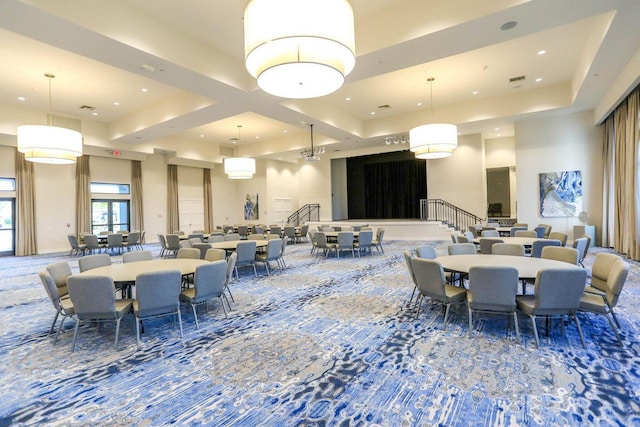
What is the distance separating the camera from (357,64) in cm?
666

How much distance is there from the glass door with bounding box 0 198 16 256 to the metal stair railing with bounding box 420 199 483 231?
17.0 meters

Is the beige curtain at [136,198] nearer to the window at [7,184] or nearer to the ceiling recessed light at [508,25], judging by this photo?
the window at [7,184]

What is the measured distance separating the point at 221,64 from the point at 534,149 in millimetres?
10737

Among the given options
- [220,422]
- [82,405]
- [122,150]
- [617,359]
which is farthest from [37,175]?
[617,359]

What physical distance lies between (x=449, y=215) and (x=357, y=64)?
10384 millimetres

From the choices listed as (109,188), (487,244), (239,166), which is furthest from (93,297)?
(109,188)

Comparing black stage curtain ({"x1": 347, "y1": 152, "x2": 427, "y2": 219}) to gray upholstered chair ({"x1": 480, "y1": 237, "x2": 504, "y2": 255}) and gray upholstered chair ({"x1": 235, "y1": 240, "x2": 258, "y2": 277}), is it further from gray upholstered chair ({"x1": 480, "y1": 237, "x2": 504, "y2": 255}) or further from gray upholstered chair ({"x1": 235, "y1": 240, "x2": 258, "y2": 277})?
gray upholstered chair ({"x1": 235, "y1": 240, "x2": 258, "y2": 277})

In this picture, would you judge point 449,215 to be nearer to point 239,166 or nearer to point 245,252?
point 239,166

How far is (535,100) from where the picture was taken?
1034 centimetres

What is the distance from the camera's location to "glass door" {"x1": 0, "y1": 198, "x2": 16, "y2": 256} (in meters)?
12.1

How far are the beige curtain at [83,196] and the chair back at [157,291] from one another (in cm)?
1274

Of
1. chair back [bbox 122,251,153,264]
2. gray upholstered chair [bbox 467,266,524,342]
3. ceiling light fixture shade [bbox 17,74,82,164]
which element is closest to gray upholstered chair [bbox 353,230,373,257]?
chair back [bbox 122,251,153,264]

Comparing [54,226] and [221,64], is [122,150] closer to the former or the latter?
[54,226]

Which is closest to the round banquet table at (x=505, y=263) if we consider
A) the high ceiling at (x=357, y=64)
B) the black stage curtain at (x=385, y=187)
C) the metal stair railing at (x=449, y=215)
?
the high ceiling at (x=357, y=64)
